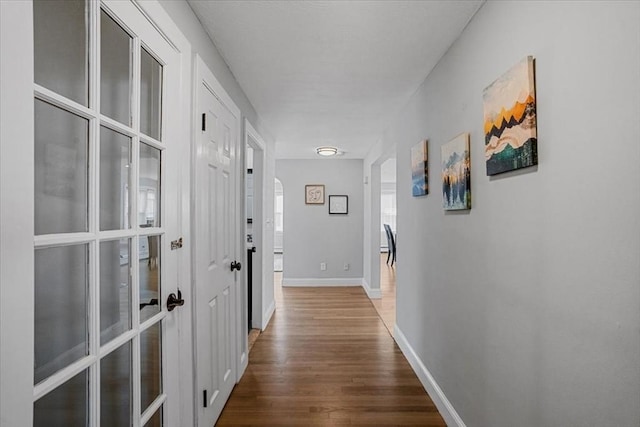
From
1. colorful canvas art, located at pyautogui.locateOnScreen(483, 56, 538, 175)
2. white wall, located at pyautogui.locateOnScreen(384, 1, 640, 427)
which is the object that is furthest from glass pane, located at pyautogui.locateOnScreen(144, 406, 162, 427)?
colorful canvas art, located at pyautogui.locateOnScreen(483, 56, 538, 175)

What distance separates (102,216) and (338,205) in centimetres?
503

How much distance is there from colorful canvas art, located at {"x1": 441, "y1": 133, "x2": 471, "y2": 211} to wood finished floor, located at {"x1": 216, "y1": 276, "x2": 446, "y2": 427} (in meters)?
1.36

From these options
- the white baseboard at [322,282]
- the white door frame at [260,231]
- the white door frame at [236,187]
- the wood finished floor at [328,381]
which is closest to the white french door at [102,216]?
the white door frame at [236,187]

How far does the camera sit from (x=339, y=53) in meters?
2.02

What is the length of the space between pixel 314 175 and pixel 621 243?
17.1 ft

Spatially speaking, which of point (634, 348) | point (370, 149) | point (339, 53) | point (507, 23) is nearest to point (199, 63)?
point (339, 53)

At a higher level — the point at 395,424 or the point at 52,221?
the point at 52,221

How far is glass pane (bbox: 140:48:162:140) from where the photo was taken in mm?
1192

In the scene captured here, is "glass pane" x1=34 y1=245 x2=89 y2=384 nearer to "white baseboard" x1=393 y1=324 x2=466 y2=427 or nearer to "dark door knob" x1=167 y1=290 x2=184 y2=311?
"dark door knob" x1=167 y1=290 x2=184 y2=311

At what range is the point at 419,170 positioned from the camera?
2.48m

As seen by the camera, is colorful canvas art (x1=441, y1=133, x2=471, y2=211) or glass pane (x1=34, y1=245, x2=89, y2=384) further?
colorful canvas art (x1=441, y1=133, x2=471, y2=211)

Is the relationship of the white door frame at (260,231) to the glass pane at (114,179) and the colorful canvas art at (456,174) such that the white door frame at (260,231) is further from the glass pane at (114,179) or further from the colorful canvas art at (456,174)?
the glass pane at (114,179)

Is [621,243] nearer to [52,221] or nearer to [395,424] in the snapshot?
[52,221]

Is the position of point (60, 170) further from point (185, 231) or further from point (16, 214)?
point (185, 231)
